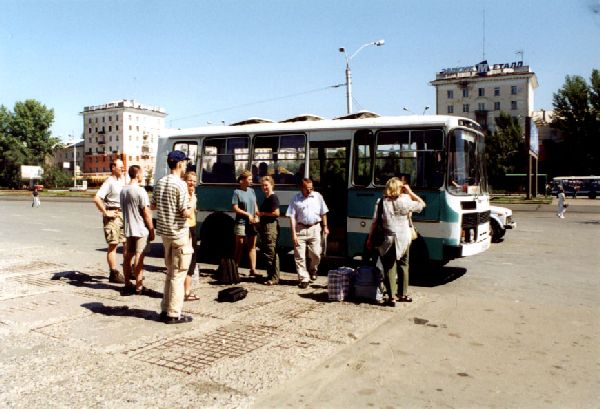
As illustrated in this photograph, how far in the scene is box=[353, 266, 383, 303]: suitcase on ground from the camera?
25.3 feet

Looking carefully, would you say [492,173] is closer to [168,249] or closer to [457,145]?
[457,145]

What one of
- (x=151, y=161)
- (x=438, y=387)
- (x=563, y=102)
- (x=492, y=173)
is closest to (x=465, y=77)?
(x=563, y=102)

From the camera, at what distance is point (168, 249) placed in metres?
6.43

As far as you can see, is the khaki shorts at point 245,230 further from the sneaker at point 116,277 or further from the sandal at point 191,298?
the sneaker at point 116,277

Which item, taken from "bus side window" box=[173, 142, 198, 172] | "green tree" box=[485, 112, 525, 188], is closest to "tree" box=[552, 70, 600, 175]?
"green tree" box=[485, 112, 525, 188]

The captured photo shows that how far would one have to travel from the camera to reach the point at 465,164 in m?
9.53

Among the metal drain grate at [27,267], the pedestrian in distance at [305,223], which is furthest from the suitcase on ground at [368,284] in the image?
the metal drain grate at [27,267]

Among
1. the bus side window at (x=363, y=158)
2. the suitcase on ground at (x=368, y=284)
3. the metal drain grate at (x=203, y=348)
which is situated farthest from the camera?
the bus side window at (x=363, y=158)

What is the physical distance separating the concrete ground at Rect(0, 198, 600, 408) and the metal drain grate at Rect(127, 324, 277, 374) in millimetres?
20

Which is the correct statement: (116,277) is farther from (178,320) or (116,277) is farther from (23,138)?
(23,138)

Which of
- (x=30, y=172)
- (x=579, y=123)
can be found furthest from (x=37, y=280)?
(x=30, y=172)

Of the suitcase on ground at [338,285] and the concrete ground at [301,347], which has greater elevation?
the suitcase on ground at [338,285]

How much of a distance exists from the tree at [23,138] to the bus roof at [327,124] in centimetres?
9406

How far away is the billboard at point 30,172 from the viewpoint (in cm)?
8888
